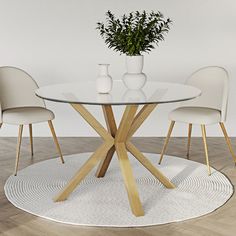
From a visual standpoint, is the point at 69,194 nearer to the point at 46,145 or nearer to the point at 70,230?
the point at 70,230

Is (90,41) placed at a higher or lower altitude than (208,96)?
higher

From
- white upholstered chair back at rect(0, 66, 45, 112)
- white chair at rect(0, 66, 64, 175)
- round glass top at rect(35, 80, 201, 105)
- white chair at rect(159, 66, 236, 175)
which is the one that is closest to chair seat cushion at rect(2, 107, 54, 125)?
white chair at rect(0, 66, 64, 175)

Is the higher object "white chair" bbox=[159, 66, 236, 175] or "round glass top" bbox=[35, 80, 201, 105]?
"round glass top" bbox=[35, 80, 201, 105]

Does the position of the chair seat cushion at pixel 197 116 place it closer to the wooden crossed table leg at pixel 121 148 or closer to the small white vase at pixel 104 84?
the wooden crossed table leg at pixel 121 148

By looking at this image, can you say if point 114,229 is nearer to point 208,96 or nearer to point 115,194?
point 115,194

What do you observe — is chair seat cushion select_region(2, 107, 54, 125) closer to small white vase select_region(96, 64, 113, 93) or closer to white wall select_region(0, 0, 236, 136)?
small white vase select_region(96, 64, 113, 93)

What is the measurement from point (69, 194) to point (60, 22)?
2435mm

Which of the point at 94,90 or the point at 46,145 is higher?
the point at 94,90

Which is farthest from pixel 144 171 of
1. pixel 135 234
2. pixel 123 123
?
pixel 135 234

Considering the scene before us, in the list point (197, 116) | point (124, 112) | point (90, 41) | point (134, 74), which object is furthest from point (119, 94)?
point (90, 41)

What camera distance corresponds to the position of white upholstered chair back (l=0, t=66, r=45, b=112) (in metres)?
4.00

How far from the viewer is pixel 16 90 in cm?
404

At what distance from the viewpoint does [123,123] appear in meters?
3.03

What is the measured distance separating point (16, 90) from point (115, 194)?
59.7 inches
